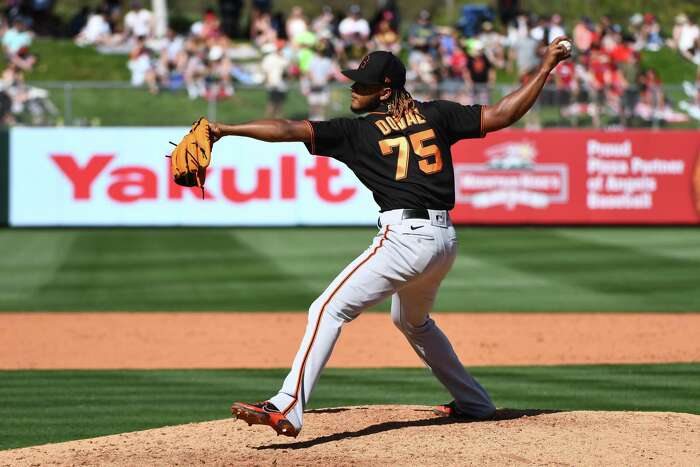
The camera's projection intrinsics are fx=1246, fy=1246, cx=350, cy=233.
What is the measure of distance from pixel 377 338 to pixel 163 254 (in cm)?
683

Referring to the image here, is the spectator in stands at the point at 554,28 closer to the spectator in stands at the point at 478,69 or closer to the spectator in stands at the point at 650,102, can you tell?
the spectator in stands at the point at 478,69

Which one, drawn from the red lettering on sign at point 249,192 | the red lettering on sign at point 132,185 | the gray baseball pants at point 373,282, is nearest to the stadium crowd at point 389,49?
the red lettering on sign at point 249,192

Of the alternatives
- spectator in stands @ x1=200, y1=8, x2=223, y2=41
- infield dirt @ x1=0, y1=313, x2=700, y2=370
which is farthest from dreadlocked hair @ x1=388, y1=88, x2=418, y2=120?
spectator in stands @ x1=200, y1=8, x2=223, y2=41

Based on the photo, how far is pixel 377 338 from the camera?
458 inches

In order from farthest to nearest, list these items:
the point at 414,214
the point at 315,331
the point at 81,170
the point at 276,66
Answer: the point at 276,66 < the point at 81,170 < the point at 414,214 < the point at 315,331

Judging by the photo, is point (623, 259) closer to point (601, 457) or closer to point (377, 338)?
point (377, 338)

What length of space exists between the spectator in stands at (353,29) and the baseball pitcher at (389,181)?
20.5 meters

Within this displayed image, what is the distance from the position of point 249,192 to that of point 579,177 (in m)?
5.71

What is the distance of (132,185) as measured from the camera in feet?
69.1

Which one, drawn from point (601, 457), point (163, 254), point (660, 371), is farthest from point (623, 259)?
point (601, 457)

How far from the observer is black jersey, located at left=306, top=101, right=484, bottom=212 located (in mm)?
6367

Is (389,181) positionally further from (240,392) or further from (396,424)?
(240,392)

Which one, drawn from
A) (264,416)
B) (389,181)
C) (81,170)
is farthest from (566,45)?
(81,170)

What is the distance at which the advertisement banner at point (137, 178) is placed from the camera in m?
20.9
